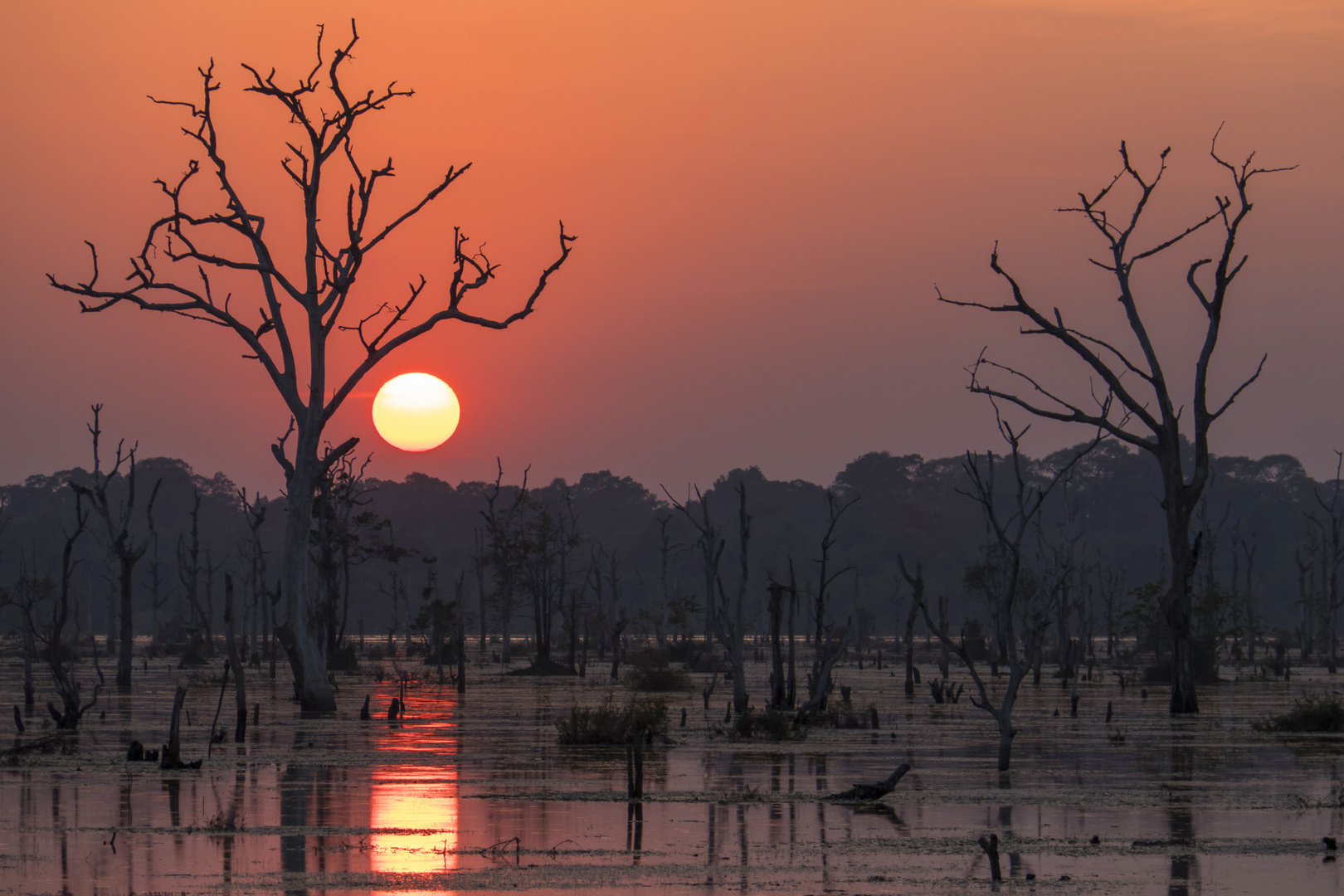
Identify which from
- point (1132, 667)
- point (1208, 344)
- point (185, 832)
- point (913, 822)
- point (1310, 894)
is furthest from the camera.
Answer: point (1132, 667)

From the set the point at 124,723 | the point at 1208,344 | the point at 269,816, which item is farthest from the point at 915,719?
the point at 269,816

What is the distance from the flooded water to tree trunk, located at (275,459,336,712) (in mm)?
2778

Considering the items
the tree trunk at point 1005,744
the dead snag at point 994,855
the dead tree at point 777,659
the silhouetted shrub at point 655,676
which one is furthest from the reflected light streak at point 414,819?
the silhouetted shrub at point 655,676

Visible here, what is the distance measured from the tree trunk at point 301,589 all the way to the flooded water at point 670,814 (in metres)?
2.78

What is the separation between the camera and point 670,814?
1475 cm

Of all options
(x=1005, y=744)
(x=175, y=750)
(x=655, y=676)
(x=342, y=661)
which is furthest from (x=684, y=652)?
(x=175, y=750)

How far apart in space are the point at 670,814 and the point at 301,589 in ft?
53.2

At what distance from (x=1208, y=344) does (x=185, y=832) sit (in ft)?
74.6

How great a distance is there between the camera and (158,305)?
2869cm

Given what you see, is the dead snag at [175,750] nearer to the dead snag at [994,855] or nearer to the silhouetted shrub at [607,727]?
the silhouetted shrub at [607,727]

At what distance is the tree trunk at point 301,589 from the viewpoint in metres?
29.1

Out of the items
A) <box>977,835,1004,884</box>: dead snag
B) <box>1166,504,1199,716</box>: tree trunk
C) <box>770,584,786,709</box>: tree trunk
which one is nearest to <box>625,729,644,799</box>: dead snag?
<box>977,835,1004,884</box>: dead snag

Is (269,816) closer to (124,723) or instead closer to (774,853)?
(774,853)

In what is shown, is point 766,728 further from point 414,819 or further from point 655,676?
point 655,676
